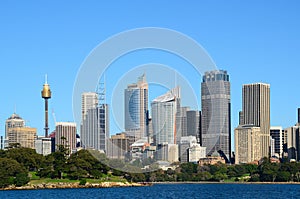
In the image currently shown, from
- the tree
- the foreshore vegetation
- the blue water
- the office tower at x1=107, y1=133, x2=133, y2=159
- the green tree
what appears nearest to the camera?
the blue water

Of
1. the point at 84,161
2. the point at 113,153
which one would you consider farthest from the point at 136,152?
the point at 84,161

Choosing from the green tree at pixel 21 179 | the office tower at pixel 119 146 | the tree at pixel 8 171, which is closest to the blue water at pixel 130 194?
the green tree at pixel 21 179

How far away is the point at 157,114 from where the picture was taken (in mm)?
108812

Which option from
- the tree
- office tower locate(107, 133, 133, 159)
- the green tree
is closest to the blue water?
the green tree

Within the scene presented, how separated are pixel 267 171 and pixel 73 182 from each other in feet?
262

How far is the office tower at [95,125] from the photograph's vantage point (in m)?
112

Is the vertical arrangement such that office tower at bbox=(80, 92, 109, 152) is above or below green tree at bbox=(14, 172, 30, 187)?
above

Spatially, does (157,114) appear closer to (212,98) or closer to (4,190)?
(4,190)

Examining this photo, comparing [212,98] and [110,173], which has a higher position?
[212,98]

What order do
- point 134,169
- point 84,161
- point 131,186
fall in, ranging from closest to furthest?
point 84,161 → point 131,186 → point 134,169

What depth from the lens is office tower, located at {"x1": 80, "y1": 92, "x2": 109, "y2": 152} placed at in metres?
112

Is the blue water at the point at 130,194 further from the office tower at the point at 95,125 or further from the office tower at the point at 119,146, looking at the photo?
the office tower at the point at 119,146

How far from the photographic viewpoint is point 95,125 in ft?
399

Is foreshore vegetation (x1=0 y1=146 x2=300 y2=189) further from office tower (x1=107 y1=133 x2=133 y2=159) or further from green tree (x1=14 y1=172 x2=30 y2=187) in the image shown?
office tower (x1=107 y1=133 x2=133 y2=159)
